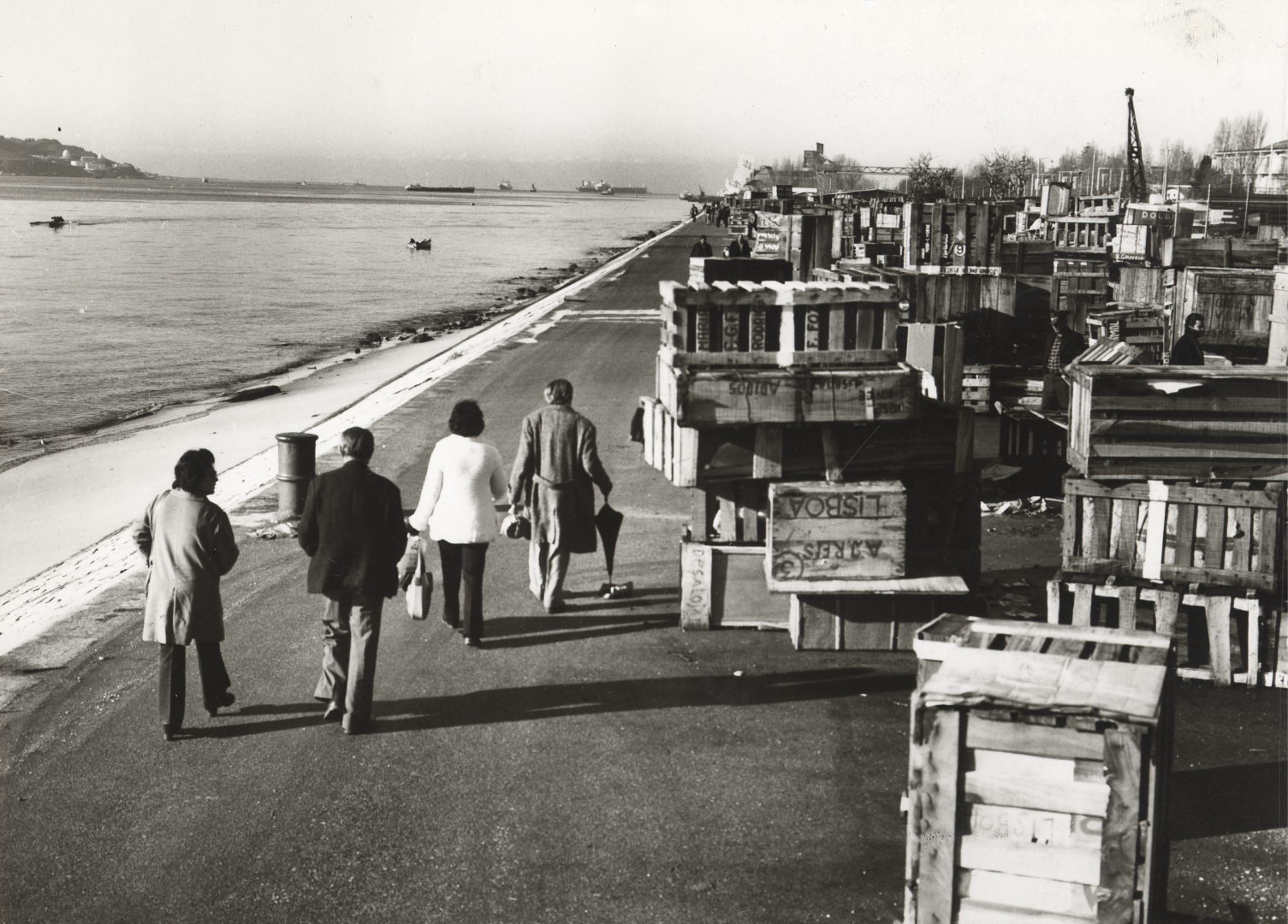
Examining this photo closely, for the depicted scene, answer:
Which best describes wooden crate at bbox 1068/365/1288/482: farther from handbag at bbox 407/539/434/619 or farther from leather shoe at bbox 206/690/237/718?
leather shoe at bbox 206/690/237/718

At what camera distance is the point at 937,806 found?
14.5 ft

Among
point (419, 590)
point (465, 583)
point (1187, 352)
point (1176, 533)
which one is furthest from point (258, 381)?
point (1176, 533)

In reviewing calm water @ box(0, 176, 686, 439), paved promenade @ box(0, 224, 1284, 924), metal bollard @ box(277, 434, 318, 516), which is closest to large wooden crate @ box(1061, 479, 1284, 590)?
paved promenade @ box(0, 224, 1284, 924)

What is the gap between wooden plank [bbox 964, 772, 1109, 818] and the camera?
4.28 meters

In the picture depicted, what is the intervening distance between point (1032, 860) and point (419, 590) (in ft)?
14.7

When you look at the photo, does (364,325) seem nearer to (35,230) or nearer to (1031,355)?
(1031,355)

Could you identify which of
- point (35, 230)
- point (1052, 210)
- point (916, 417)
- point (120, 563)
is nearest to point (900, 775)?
point (916, 417)

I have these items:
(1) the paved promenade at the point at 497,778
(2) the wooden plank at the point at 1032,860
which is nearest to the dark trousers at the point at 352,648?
(1) the paved promenade at the point at 497,778

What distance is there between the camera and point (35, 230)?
121 meters

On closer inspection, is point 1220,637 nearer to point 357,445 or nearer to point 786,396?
point 786,396

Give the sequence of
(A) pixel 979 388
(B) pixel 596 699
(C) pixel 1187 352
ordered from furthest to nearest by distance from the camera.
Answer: (A) pixel 979 388 → (C) pixel 1187 352 → (B) pixel 596 699

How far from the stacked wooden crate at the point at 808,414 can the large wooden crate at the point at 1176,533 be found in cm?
84

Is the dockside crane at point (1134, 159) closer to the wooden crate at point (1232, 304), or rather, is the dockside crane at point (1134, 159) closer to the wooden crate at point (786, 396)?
the wooden crate at point (1232, 304)

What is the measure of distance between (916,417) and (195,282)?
64848 mm
